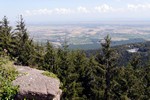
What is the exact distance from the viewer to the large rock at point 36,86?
15.9 metres

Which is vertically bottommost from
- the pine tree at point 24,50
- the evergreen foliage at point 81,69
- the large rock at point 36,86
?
the evergreen foliage at point 81,69

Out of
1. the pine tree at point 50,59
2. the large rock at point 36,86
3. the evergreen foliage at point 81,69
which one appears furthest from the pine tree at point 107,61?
the large rock at point 36,86

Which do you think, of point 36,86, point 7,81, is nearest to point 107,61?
point 36,86

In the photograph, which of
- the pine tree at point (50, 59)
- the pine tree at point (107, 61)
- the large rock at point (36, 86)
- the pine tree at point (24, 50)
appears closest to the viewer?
the large rock at point (36, 86)

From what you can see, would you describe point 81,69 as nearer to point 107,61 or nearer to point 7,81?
point 107,61

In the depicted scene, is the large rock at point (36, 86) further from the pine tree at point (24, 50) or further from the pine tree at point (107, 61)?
the pine tree at point (107, 61)

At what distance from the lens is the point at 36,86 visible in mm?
16422

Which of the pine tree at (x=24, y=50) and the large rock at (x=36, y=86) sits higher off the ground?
the large rock at (x=36, y=86)

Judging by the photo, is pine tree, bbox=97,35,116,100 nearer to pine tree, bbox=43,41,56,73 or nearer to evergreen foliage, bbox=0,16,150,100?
evergreen foliage, bbox=0,16,150,100

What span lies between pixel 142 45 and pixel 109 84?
543 ft

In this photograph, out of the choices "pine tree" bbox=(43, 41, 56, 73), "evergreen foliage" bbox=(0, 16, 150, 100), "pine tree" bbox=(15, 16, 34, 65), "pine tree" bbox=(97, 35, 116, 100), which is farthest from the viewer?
"pine tree" bbox=(97, 35, 116, 100)

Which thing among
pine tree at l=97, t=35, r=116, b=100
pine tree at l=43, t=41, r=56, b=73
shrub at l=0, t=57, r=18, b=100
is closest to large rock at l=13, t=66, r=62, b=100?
shrub at l=0, t=57, r=18, b=100

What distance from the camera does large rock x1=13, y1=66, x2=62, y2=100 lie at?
52.1ft

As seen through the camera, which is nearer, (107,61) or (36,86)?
(36,86)
